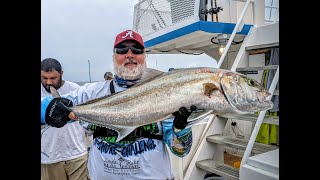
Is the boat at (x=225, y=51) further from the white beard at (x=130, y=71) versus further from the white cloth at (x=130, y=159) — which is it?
the white beard at (x=130, y=71)

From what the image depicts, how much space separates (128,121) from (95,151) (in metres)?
0.45

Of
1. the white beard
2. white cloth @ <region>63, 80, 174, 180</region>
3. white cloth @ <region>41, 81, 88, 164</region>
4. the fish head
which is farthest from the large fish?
white cloth @ <region>41, 81, 88, 164</region>

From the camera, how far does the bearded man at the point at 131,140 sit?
1.59 metres

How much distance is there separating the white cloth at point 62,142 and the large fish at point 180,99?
4.99 ft

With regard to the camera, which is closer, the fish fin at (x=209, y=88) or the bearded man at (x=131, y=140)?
the fish fin at (x=209, y=88)

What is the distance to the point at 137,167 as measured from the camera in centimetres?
164

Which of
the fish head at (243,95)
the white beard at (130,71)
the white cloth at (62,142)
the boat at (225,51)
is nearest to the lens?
the fish head at (243,95)

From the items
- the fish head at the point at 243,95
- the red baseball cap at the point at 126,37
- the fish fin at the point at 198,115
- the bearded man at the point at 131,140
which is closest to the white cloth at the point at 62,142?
the bearded man at the point at 131,140

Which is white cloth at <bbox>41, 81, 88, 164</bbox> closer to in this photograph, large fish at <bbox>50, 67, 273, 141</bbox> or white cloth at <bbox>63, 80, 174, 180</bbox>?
white cloth at <bbox>63, 80, 174, 180</bbox>

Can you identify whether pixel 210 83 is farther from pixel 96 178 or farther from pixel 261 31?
pixel 261 31

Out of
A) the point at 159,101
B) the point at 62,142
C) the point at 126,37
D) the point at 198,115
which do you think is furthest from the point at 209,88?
the point at 62,142

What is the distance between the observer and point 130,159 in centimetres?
163

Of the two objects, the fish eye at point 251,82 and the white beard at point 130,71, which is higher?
the white beard at point 130,71
